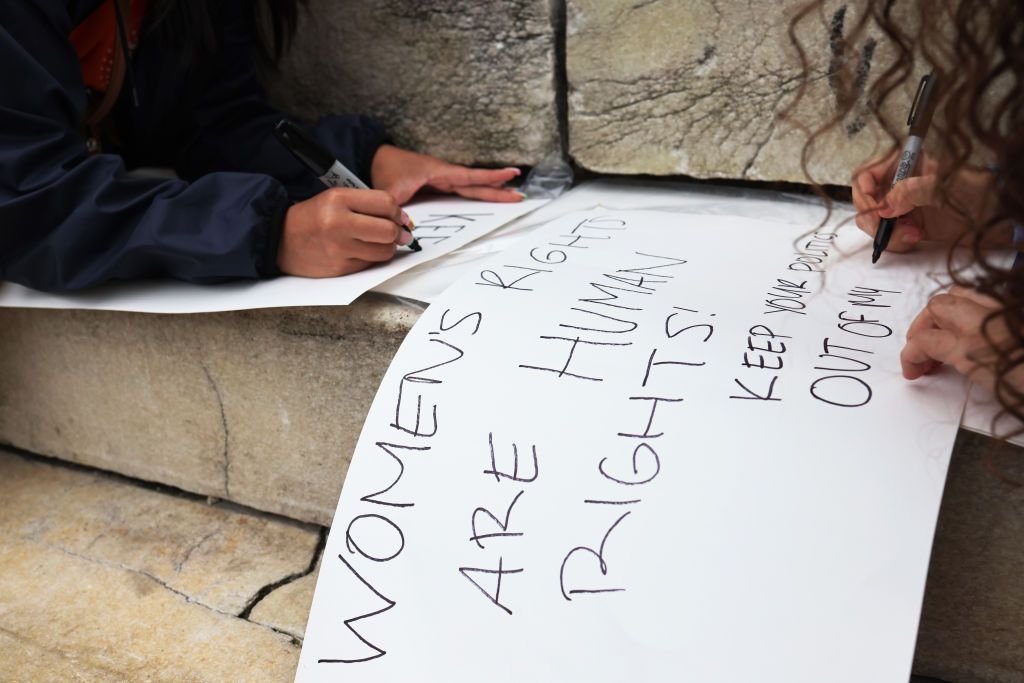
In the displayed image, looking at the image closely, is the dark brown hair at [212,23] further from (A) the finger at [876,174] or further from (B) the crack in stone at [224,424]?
(A) the finger at [876,174]

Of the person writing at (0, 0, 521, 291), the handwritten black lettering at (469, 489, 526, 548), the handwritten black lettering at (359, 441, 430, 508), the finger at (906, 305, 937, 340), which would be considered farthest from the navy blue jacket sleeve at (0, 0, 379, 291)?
the finger at (906, 305, 937, 340)

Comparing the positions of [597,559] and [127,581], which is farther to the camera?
[127,581]

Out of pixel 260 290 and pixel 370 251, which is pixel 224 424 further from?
pixel 370 251

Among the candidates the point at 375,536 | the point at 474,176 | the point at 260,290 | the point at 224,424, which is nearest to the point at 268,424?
the point at 224,424

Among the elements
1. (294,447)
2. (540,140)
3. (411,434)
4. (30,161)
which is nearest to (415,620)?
(411,434)

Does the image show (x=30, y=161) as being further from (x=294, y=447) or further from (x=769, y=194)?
(x=769, y=194)

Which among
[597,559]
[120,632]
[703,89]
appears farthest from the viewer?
[703,89]

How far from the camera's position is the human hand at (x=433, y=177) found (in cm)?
121

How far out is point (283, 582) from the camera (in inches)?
35.9

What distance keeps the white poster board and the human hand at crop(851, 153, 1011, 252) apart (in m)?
0.46

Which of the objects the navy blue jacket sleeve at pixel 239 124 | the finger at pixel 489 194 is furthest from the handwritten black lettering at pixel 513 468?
the navy blue jacket sleeve at pixel 239 124

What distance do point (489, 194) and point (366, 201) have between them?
332 mm

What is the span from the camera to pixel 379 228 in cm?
89

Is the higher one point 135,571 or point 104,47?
point 104,47
